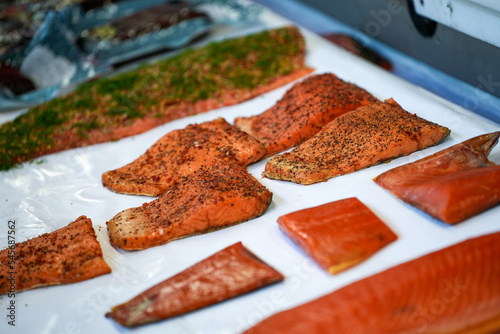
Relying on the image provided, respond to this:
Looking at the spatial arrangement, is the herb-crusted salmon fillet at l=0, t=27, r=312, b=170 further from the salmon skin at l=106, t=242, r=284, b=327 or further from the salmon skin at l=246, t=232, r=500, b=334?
the salmon skin at l=246, t=232, r=500, b=334

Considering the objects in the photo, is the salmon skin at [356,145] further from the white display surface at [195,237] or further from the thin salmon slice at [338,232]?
the thin salmon slice at [338,232]

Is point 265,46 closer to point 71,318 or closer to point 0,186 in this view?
point 0,186

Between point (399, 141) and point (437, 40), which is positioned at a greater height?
point (437, 40)

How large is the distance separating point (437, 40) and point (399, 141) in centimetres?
138

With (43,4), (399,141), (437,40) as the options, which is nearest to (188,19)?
(43,4)

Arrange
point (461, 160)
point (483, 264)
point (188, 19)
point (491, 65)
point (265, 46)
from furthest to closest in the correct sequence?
point (188, 19) < point (265, 46) < point (491, 65) < point (461, 160) < point (483, 264)

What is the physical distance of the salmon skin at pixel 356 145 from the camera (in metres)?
3.68

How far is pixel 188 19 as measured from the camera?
6.31 m

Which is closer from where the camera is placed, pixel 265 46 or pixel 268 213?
pixel 268 213

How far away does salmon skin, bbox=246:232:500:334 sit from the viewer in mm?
2506

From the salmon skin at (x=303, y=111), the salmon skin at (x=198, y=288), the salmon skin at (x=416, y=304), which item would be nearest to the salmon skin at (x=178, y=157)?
the salmon skin at (x=303, y=111)

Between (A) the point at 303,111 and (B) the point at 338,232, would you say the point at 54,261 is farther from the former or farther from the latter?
(A) the point at 303,111

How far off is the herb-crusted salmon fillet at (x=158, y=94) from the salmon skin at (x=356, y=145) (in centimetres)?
135

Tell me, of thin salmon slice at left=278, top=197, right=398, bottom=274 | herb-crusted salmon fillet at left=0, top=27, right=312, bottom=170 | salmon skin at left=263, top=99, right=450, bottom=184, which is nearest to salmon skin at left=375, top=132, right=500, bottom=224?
salmon skin at left=263, top=99, right=450, bottom=184
